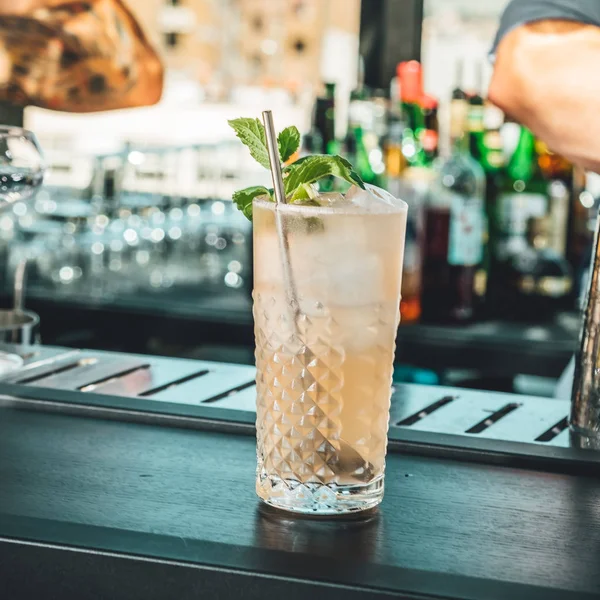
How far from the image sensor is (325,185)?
8.00ft

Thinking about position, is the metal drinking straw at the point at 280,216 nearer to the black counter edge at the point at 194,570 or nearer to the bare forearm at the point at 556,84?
the black counter edge at the point at 194,570

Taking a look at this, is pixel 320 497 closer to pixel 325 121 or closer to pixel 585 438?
pixel 585 438

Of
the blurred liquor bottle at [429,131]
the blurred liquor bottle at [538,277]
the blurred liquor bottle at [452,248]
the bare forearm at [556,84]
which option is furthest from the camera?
the blurred liquor bottle at [429,131]

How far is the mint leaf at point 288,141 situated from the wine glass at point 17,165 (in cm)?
53

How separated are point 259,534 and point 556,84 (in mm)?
872

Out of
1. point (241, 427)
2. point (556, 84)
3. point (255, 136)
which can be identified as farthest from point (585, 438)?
point (556, 84)

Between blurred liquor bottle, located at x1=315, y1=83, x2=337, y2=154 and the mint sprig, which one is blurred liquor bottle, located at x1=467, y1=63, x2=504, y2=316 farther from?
the mint sprig

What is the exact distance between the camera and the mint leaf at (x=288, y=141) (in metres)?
0.71

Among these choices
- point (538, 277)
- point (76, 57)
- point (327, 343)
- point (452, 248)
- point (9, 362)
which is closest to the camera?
point (327, 343)

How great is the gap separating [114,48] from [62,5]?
11cm

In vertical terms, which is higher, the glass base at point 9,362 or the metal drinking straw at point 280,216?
the metal drinking straw at point 280,216

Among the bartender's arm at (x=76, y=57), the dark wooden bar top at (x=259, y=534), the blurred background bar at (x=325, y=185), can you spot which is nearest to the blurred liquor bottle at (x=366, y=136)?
the blurred background bar at (x=325, y=185)

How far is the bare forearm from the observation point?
132 centimetres

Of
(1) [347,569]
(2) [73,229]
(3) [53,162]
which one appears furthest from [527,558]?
(3) [53,162]
